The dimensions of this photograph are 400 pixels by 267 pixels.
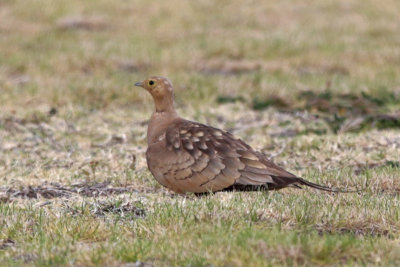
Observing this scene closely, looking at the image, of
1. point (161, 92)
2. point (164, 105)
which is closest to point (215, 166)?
point (164, 105)

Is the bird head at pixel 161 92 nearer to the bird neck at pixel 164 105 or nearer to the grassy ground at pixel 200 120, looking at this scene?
the bird neck at pixel 164 105

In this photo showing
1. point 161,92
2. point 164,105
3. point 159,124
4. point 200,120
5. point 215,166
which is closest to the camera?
point 215,166

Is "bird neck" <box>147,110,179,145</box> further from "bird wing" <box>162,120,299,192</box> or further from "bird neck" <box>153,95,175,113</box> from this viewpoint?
"bird wing" <box>162,120,299,192</box>

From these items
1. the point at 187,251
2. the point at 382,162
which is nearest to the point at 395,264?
A: the point at 187,251

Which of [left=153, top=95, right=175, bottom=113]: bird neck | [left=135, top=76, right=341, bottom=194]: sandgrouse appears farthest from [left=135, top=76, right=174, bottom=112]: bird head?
[left=135, top=76, right=341, bottom=194]: sandgrouse

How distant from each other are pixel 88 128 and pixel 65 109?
1.26 metres

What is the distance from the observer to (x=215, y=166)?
641 cm

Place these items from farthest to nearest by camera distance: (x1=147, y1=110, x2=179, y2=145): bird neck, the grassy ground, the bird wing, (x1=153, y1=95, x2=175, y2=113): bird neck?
(x1=153, y1=95, x2=175, y2=113): bird neck
(x1=147, y1=110, x2=179, y2=145): bird neck
the bird wing
the grassy ground

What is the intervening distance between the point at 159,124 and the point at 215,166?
1.06 m

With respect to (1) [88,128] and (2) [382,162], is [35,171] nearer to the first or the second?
(1) [88,128]

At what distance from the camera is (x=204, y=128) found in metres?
6.80

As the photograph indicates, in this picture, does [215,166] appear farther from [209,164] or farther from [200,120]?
[200,120]

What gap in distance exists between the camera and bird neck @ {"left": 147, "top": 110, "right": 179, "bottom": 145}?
709cm

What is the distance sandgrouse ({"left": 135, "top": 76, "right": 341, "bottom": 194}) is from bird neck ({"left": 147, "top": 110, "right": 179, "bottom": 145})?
0.49 ft
